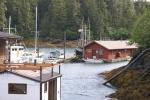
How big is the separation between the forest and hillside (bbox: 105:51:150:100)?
9300cm

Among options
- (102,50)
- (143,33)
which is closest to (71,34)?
(102,50)

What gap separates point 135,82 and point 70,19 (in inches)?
4236

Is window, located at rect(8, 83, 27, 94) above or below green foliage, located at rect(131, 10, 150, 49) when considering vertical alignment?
below

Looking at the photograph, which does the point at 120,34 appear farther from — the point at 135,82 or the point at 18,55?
the point at 135,82

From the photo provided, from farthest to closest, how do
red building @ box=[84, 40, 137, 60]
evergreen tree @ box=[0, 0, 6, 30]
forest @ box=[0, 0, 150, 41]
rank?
forest @ box=[0, 0, 150, 41]
evergreen tree @ box=[0, 0, 6, 30]
red building @ box=[84, 40, 137, 60]

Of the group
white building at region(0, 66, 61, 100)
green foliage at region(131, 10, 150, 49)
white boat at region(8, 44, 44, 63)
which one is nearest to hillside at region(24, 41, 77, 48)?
white boat at region(8, 44, 44, 63)

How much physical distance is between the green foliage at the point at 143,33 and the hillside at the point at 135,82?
3.64 m

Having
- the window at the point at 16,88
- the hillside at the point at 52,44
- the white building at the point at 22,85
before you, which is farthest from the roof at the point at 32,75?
the hillside at the point at 52,44

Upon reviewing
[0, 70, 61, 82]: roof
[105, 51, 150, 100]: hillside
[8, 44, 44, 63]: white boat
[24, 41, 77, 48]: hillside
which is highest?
[24, 41, 77, 48]: hillside

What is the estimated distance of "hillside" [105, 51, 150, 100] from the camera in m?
30.9

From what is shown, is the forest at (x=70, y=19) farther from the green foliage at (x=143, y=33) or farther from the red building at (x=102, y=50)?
the green foliage at (x=143, y=33)

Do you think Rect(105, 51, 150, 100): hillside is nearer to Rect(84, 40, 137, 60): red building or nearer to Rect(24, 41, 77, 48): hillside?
Rect(84, 40, 137, 60): red building

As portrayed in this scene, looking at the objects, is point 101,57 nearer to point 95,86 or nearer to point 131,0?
point 95,86

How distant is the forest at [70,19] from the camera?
137500 mm
